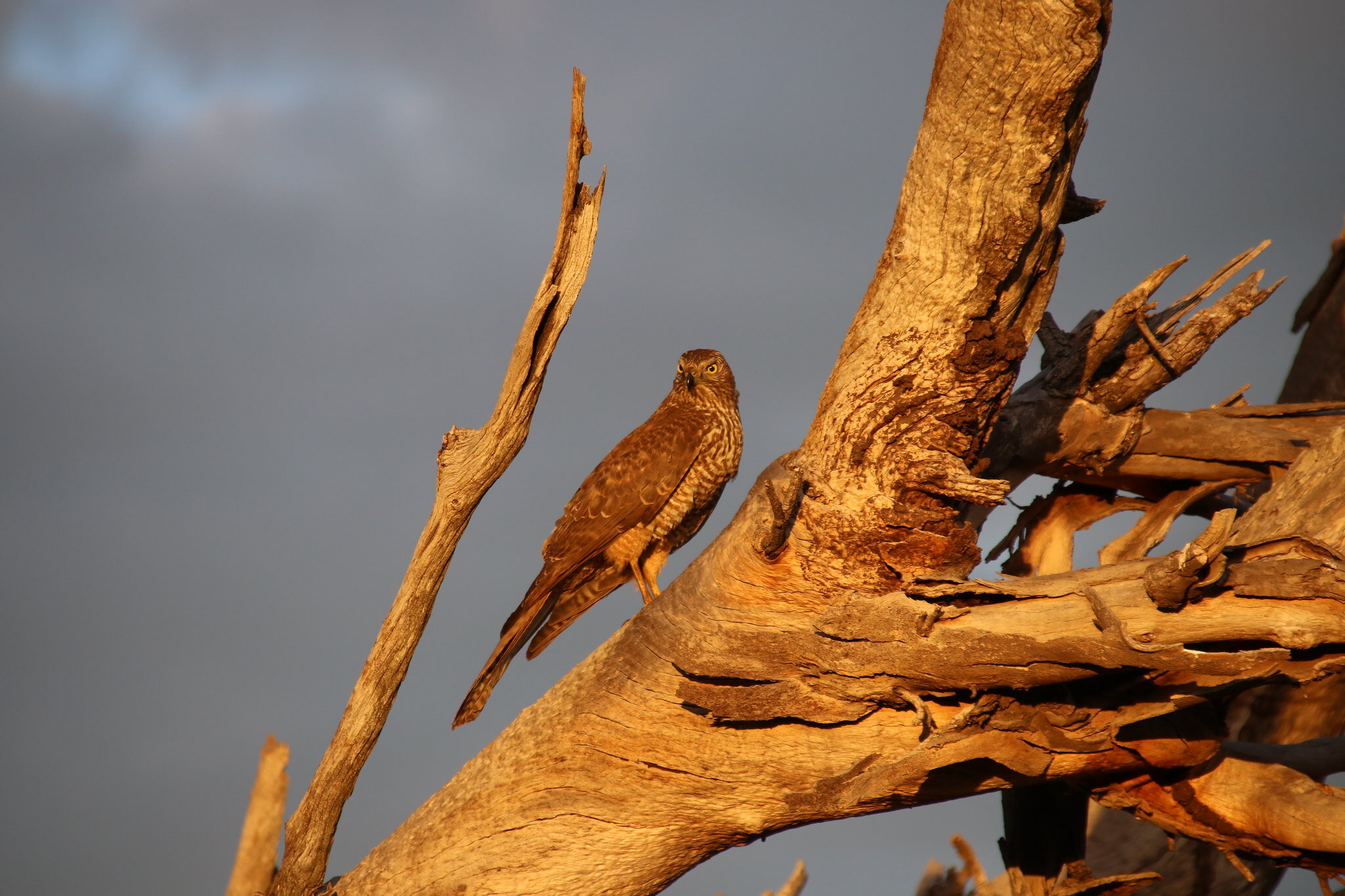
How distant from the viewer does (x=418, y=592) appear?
3805mm

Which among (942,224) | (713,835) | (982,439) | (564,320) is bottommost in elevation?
(713,835)

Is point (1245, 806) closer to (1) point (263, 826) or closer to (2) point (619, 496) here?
(2) point (619, 496)

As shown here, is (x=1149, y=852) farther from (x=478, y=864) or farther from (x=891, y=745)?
(x=478, y=864)

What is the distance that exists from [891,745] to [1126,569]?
1.08 meters

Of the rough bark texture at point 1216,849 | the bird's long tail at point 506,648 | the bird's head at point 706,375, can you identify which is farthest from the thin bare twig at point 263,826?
the rough bark texture at point 1216,849

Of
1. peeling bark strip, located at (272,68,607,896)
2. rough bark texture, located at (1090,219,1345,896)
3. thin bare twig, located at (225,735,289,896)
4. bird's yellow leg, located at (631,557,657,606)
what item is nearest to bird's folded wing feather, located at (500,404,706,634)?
→ bird's yellow leg, located at (631,557,657,606)

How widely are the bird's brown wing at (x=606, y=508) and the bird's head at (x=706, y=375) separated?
0.62 feet

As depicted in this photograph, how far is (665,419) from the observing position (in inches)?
214

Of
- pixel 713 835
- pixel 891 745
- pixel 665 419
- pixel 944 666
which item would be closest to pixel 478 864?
pixel 713 835

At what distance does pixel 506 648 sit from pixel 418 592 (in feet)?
2.70

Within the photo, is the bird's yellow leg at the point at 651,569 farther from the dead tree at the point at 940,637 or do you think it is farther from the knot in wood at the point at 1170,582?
the knot in wood at the point at 1170,582

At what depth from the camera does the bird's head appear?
5566mm

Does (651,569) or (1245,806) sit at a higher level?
(651,569)

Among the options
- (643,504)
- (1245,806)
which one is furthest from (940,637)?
(643,504)
